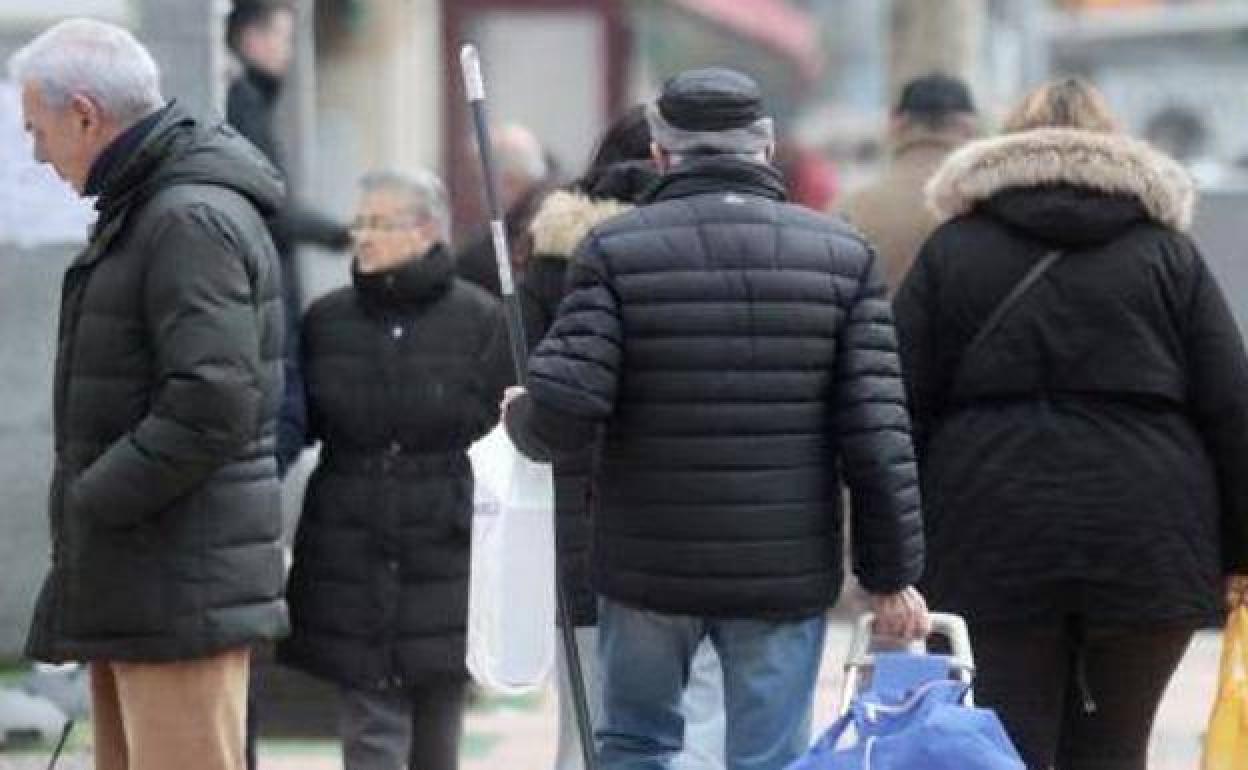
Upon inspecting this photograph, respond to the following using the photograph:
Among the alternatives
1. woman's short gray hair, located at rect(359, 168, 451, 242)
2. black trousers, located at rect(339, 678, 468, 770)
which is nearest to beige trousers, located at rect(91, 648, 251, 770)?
black trousers, located at rect(339, 678, 468, 770)

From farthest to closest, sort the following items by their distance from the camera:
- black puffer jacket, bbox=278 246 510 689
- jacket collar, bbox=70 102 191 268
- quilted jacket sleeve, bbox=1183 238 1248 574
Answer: black puffer jacket, bbox=278 246 510 689 → quilted jacket sleeve, bbox=1183 238 1248 574 → jacket collar, bbox=70 102 191 268

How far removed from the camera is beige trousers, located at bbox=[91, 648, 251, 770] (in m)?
6.97

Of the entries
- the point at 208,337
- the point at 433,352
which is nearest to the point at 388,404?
the point at 433,352

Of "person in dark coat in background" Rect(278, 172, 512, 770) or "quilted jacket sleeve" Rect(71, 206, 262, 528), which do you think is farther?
"person in dark coat in background" Rect(278, 172, 512, 770)

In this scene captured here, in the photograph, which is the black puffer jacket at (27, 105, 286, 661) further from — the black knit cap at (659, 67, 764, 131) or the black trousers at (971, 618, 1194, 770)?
the black trousers at (971, 618, 1194, 770)

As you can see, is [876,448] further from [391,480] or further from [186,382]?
[391,480]

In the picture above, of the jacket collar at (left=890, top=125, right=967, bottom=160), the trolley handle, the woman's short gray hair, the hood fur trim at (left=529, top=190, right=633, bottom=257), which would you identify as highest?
the hood fur trim at (left=529, top=190, right=633, bottom=257)

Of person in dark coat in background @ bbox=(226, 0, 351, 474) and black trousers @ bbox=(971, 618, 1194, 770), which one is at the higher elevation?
person in dark coat in background @ bbox=(226, 0, 351, 474)

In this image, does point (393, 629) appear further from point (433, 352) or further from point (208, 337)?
point (208, 337)

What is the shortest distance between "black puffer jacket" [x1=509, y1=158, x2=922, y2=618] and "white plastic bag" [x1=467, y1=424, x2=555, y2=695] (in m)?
0.25

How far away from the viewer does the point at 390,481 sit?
8.88m

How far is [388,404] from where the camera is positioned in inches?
349

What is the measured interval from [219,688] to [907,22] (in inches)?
659

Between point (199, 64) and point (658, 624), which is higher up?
point (199, 64)
